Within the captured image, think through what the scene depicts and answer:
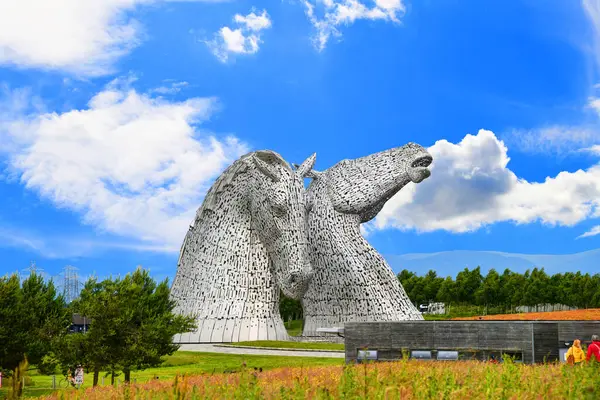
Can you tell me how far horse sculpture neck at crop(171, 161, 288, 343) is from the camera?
101ft

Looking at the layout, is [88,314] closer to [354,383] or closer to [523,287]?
[354,383]

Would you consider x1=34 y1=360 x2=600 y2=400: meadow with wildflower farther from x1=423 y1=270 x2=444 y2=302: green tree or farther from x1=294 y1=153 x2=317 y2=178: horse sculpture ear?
x1=423 y1=270 x2=444 y2=302: green tree

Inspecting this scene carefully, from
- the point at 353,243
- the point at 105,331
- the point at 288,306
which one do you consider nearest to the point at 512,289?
the point at 288,306

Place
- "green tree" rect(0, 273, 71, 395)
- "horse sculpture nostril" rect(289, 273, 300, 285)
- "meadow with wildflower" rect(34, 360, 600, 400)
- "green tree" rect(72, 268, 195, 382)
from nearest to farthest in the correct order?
1. "meadow with wildflower" rect(34, 360, 600, 400)
2. "green tree" rect(72, 268, 195, 382)
3. "green tree" rect(0, 273, 71, 395)
4. "horse sculpture nostril" rect(289, 273, 300, 285)

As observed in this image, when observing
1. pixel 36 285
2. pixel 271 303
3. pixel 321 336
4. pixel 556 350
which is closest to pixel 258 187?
pixel 271 303

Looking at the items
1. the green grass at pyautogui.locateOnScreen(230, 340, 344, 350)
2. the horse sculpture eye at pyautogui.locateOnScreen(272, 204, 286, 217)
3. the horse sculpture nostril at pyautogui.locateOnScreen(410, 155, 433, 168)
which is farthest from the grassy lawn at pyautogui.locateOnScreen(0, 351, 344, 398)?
the horse sculpture nostril at pyautogui.locateOnScreen(410, 155, 433, 168)

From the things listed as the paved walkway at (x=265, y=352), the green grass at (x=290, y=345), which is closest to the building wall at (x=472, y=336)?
the paved walkway at (x=265, y=352)

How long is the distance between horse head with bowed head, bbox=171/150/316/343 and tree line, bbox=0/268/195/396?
893 centimetres

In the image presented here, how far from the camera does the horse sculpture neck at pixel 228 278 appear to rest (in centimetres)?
3073

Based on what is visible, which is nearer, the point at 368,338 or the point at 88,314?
the point at 368,338

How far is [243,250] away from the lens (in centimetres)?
3131

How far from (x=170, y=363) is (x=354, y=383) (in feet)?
65.8

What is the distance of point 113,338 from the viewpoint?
18688 millimetres

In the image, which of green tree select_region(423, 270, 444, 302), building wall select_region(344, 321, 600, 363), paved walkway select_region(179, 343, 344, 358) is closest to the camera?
building wall select_region(344, 321, 600, 363)
